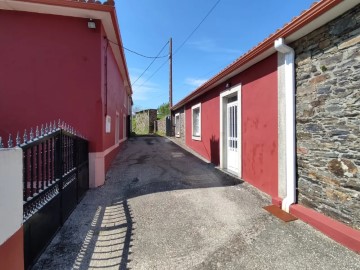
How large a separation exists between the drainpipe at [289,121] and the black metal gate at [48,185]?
12.6ft

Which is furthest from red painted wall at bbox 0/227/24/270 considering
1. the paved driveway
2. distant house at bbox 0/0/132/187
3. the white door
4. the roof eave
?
the white door

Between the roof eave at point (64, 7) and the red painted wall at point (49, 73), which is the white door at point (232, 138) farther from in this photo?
the roof eave at point (64, 7)

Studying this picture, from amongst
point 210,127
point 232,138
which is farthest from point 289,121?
point 210,127

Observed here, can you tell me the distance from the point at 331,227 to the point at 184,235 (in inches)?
82.0

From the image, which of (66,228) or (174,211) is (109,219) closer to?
(66,228)

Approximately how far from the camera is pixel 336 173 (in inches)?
140

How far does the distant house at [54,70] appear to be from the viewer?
221 inches

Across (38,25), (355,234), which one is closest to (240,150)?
(355,234)

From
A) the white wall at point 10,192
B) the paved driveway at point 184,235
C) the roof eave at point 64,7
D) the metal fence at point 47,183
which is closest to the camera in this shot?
the white wall at point 10,192

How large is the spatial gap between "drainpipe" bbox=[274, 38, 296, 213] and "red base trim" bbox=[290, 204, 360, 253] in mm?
263

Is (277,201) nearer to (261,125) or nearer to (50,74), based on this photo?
(261,125)

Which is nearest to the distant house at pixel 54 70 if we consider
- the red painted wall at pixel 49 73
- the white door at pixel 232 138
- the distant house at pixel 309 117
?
the red painted wall at pixel 49 73

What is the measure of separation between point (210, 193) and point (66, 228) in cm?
299

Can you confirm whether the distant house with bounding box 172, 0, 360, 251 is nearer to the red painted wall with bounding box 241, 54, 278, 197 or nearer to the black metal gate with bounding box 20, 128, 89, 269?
the red painted wall with bounding box 241, 54, 278, 197
